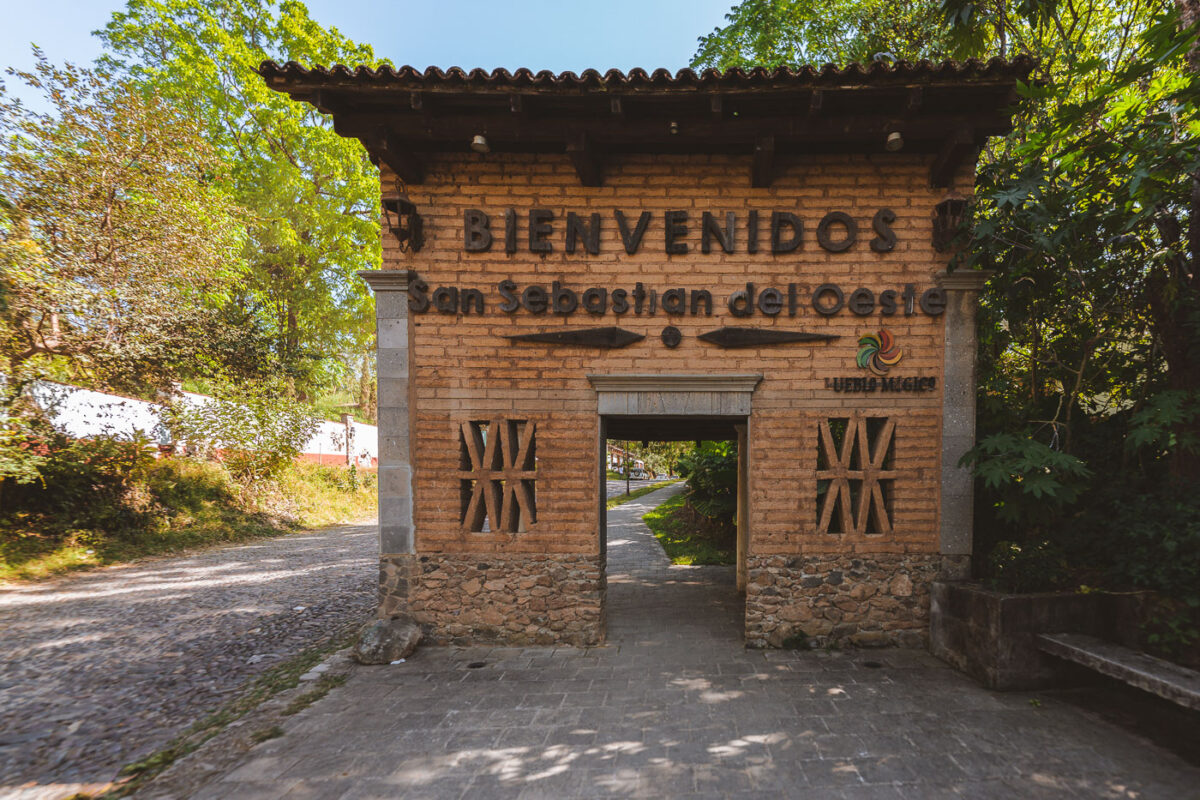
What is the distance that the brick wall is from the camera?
504cm

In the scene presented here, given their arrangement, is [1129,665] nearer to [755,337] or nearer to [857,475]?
[857,475]

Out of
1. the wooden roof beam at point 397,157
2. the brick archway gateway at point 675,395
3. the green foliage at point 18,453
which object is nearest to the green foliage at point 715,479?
the brick archway gateway at point 675,395

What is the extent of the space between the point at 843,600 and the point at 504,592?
366 cm

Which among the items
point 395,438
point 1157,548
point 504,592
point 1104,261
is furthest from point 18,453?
point 1104,261

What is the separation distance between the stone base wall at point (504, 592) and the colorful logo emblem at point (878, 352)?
11.9ft

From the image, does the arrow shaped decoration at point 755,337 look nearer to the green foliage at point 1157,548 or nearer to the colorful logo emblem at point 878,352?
the colorful logo emblem at point 878,352

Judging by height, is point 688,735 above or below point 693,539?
above

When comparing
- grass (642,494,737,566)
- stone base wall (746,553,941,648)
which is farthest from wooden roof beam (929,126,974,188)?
grass (642,494,737,566)

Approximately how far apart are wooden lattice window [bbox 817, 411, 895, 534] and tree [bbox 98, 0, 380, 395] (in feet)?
51.4

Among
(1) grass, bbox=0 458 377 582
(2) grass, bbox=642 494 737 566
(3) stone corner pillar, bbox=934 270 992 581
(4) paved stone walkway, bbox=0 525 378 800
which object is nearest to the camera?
(4) paved stone walkway, bbox=0 525 378 800

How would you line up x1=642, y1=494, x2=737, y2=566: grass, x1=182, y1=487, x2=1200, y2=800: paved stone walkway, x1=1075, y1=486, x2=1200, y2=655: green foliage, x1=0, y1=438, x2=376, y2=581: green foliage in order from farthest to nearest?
x1=642, y1=494, x2=737, y2=566: grass
x1=0, y1=438, x2=376, y2=581: green foliage
x1=1075, y1=486, x2=1200, y2=655: green foliage
x1=182, y1=487, x2=1200, y2=800: paved stone walkway

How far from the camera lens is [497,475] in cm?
510

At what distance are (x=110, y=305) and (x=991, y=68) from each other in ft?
49.0

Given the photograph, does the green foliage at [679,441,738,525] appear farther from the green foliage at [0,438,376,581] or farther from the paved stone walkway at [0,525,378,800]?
the green foliage at [0,438,376,581]
